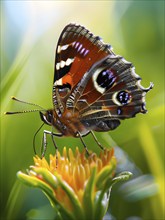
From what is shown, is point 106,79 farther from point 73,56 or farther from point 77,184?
point 77,184

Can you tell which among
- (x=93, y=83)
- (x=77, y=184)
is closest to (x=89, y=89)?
(x=93, y=83)

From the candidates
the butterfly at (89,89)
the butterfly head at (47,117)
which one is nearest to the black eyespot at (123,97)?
the butterfly at (89,89)

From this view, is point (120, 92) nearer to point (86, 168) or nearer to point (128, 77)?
point (128, 77)

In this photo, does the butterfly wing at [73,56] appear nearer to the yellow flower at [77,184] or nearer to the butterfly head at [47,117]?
the butterfly head at [47,117]

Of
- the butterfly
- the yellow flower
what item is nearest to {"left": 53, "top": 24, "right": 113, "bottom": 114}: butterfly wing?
the butterfly

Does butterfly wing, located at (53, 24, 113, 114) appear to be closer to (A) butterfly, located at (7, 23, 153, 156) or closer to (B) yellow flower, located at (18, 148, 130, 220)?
(A) butterfly, located at (7, 23, 153, 156)

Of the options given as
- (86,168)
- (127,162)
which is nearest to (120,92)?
(86,168)

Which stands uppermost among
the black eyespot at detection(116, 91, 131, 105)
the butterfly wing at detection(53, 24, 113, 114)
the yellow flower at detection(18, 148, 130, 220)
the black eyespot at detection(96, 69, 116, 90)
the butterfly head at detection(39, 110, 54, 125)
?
the butterfly wing at detection(53, 24, 113, 114)
